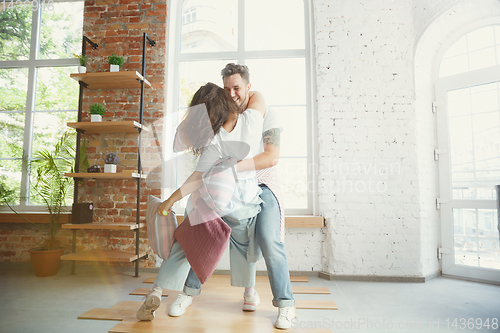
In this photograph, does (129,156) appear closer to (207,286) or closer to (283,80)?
(207,286)

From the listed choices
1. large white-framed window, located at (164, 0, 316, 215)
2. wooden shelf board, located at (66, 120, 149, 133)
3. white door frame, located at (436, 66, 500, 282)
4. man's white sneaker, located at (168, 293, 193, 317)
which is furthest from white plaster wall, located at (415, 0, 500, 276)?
wooden shelf board, located at (66, 120, 149, 133)

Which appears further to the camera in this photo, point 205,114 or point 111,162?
point 111,162

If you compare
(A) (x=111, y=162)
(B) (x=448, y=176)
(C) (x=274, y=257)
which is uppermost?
(A) (x=111, y=162)

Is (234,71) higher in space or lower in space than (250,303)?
higher

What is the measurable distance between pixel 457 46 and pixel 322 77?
1.49 metres

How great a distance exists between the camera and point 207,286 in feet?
8.55

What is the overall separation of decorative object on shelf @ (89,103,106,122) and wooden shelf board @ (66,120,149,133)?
0.22ft

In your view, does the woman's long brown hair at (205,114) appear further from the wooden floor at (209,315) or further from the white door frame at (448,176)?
the white door frame at (448,176)

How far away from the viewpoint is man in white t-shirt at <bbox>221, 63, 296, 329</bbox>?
5.68ft

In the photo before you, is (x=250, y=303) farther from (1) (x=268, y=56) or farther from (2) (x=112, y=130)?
(1) (x=268, y=56)

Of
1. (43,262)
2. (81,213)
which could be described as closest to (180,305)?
(81,213)

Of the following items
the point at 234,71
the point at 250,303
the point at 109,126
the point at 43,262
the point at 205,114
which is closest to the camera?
the point at 205,114

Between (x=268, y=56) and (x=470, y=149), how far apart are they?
2.35m

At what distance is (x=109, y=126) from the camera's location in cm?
303
